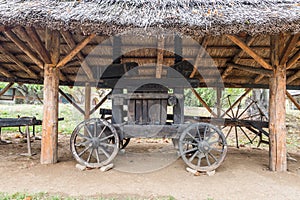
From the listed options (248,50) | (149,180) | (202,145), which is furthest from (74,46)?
(248,50)

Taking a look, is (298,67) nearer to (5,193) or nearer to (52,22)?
(52,22)

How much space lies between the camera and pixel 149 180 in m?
2.93

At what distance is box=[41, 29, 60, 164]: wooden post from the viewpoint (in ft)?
11.1

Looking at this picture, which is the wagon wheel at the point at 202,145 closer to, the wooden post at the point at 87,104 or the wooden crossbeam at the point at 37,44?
the wooden crossbeam at the point at 37,44

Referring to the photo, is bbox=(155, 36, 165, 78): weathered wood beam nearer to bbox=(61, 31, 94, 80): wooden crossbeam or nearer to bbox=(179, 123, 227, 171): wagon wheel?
bbox=(179, 123, 227, 171): wagon wheel

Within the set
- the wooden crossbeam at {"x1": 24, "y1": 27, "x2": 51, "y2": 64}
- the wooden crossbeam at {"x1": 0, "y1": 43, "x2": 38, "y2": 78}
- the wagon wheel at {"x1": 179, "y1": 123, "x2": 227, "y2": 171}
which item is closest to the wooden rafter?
the wagon wheel at {"x1": 179, "y1": 123, "x2": 227, "y2": 171}

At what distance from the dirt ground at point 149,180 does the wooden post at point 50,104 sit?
22 cm

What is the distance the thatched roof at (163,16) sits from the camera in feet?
8.46

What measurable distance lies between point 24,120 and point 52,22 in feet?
6.56

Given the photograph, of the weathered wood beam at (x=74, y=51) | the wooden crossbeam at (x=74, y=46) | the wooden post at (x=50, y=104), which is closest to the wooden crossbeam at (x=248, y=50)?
the weathered wood beam at (x=74, y=51)

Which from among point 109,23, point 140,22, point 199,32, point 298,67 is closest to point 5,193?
point 109,23

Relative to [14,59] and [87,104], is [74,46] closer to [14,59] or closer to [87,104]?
[14,59]

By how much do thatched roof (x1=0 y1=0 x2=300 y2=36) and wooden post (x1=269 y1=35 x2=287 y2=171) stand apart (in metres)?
0.80

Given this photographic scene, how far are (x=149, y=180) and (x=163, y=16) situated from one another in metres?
2.23
